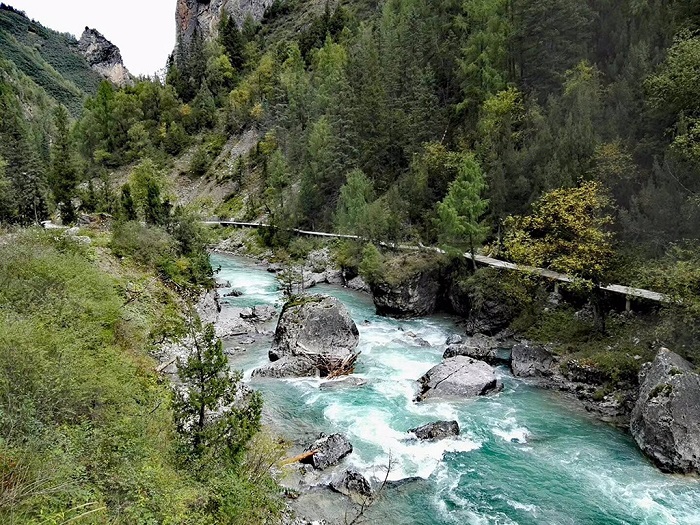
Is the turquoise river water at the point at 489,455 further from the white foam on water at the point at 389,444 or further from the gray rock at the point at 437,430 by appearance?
the gray rock at the point at 437,430

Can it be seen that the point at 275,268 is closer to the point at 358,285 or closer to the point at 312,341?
the point at 358,285

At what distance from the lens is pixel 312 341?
27.0 metres

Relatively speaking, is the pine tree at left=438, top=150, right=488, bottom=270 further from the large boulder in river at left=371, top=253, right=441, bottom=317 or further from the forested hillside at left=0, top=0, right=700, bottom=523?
the large boulder in river at left=371, top=253, right=441, bottom=317

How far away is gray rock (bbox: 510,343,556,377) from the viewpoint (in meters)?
24.7

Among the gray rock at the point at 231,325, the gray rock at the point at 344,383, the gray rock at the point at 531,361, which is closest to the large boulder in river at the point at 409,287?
the gray rock at the point at 231,325

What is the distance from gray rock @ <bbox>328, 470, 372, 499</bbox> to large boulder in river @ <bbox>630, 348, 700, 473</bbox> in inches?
412

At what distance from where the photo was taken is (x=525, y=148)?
36.4 meters

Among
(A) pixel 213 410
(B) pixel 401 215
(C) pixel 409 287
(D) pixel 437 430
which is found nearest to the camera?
(A) pixel 213 410

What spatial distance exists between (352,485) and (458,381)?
899 centimetres

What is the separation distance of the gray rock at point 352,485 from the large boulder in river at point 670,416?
10.5 meters

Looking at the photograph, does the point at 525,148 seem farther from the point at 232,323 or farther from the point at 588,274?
the point at 232,323

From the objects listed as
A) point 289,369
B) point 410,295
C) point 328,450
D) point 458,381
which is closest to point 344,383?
point 289,369

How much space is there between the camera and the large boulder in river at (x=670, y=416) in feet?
53.9

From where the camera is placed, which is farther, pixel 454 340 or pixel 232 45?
pixel 232 45
